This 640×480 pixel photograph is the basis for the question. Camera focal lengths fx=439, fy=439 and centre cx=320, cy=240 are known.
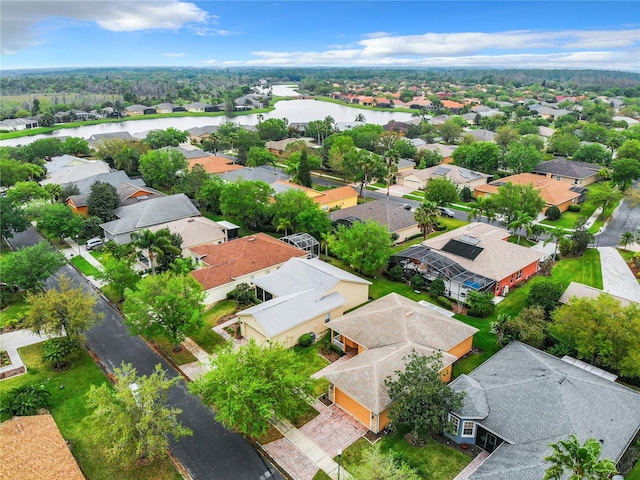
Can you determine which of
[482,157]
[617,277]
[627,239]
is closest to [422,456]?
[617,277]

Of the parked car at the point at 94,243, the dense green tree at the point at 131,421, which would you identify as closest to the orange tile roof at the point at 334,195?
the parked car at the point at 94,243

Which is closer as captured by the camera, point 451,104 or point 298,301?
point 298,301

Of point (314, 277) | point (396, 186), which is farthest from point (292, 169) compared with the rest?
point (314, 277)

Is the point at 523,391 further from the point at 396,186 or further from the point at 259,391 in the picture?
the point at 396,186

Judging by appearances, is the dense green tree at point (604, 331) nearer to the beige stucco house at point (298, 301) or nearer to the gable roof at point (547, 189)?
the beige stucco house at point (298, 301)

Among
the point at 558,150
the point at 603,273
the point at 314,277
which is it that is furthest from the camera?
the point at 558,150

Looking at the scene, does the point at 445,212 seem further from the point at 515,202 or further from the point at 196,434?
the point at 196,434
